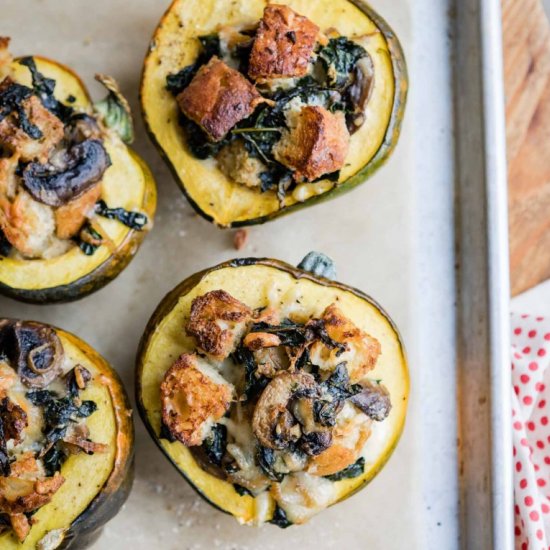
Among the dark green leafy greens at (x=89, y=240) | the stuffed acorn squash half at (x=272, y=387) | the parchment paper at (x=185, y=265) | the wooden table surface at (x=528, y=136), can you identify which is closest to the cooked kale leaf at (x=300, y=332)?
the stuffed acorn squash half at (x=272, y=387)

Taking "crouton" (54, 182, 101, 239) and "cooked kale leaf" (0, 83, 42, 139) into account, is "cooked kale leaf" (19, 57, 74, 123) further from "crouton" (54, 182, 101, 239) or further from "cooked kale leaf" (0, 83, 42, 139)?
"crouton" (54, 182, 101, 239)

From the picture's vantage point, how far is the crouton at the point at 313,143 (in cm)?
240

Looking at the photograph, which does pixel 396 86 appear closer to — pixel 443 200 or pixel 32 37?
pixel 443 200

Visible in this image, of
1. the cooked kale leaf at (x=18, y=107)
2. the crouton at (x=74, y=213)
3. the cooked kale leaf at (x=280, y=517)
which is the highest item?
→ the cooked kale leaf at (x=18, y=107)

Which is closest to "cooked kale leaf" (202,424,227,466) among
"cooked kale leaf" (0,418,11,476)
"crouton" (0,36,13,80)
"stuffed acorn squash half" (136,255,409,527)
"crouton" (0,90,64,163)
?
"stuffed acorn squash half" (136,255,409,527)

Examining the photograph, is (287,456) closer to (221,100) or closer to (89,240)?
(89,240)

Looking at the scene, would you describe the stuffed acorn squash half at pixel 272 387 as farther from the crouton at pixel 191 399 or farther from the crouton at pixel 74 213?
the crouton at pixel 74 213

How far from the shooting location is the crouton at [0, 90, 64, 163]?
95.1 inches

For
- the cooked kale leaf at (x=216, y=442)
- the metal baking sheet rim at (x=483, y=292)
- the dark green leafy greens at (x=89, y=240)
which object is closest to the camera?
the cooked kale leaf at (x=216, y=442)

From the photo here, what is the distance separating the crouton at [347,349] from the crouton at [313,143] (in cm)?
36

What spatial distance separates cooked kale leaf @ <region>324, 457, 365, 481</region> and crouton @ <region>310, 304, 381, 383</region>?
24 centimetres

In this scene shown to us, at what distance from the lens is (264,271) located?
2.45 meters

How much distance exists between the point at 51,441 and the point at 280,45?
43.3 inches

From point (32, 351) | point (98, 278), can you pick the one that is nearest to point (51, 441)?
point (32, 351)
